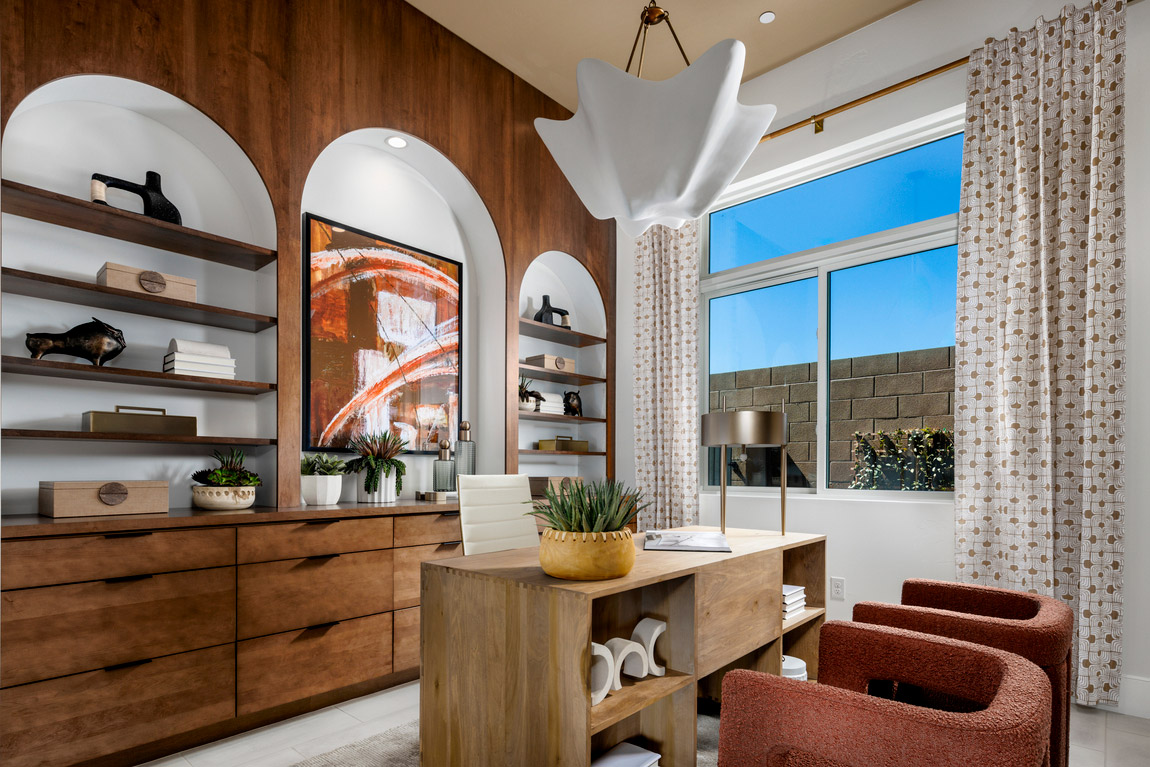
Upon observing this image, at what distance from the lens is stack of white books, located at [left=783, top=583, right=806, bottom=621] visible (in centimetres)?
254

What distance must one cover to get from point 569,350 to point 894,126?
2.46m

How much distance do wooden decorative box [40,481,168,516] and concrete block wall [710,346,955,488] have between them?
10.6 ft

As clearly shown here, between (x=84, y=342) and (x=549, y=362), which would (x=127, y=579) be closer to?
(x=84, y=342)

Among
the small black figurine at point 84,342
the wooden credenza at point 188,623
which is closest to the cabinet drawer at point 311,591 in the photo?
the wooden credenza at point 188,623

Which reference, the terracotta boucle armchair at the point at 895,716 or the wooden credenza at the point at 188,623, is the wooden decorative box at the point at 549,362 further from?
the terracotta boucle armchair at the point at 895,716

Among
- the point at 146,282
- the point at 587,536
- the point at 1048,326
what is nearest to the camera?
the point at 587,536

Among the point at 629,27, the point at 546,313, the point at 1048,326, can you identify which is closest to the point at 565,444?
the point at 546,313

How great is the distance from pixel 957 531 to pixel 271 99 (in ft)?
12.0

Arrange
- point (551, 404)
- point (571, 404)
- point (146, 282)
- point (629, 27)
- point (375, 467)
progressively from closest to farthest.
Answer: point (146, 282), point (375, 467), point (629, 27), point (551, 404), point (571, 404)

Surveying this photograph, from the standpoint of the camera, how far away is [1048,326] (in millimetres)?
2896

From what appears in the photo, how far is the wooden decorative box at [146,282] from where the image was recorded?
2.47 metres

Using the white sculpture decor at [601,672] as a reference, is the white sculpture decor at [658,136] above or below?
above

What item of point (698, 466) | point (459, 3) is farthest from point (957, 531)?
point (459, 3)

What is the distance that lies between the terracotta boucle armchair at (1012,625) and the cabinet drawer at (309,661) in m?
1.96
